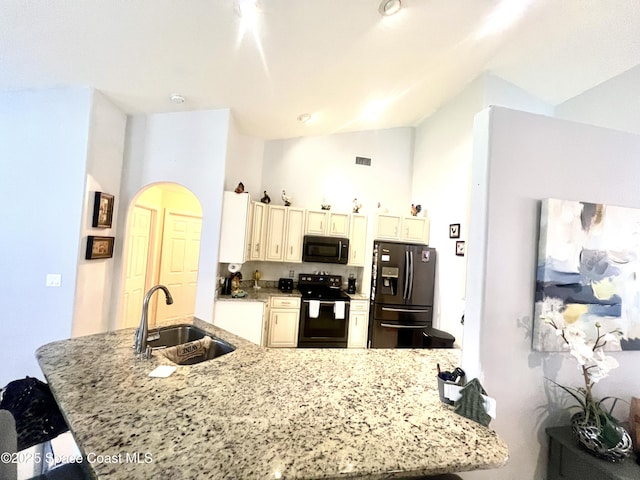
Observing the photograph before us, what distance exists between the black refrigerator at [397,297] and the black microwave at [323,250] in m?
0.56

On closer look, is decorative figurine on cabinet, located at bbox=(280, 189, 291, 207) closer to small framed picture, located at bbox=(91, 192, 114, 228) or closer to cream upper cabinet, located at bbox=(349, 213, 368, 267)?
cream upper cabinet, located at bbox=(349, 213, 368, 267)

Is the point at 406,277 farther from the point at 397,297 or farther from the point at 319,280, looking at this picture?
the point at 319,280

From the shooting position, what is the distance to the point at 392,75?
3127mm

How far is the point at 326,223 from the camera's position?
4418 mm

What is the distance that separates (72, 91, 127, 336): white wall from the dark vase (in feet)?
13.2

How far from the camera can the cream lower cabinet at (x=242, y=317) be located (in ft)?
11.4

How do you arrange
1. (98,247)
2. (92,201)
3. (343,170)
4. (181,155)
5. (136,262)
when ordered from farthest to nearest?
(343,170) < (136,262) < (181,155) < (98,247) < (92,201)

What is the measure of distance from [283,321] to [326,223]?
5.34ft

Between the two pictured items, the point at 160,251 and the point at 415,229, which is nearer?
the point at 415,229

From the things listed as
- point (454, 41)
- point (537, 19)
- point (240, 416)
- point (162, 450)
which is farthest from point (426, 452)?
point (537, 19)

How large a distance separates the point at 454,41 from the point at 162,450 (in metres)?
3.71

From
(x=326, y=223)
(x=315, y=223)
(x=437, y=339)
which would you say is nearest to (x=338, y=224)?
(x=326, y=223)

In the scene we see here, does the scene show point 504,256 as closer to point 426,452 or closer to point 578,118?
point 426,452

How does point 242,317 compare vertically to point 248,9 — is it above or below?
below
